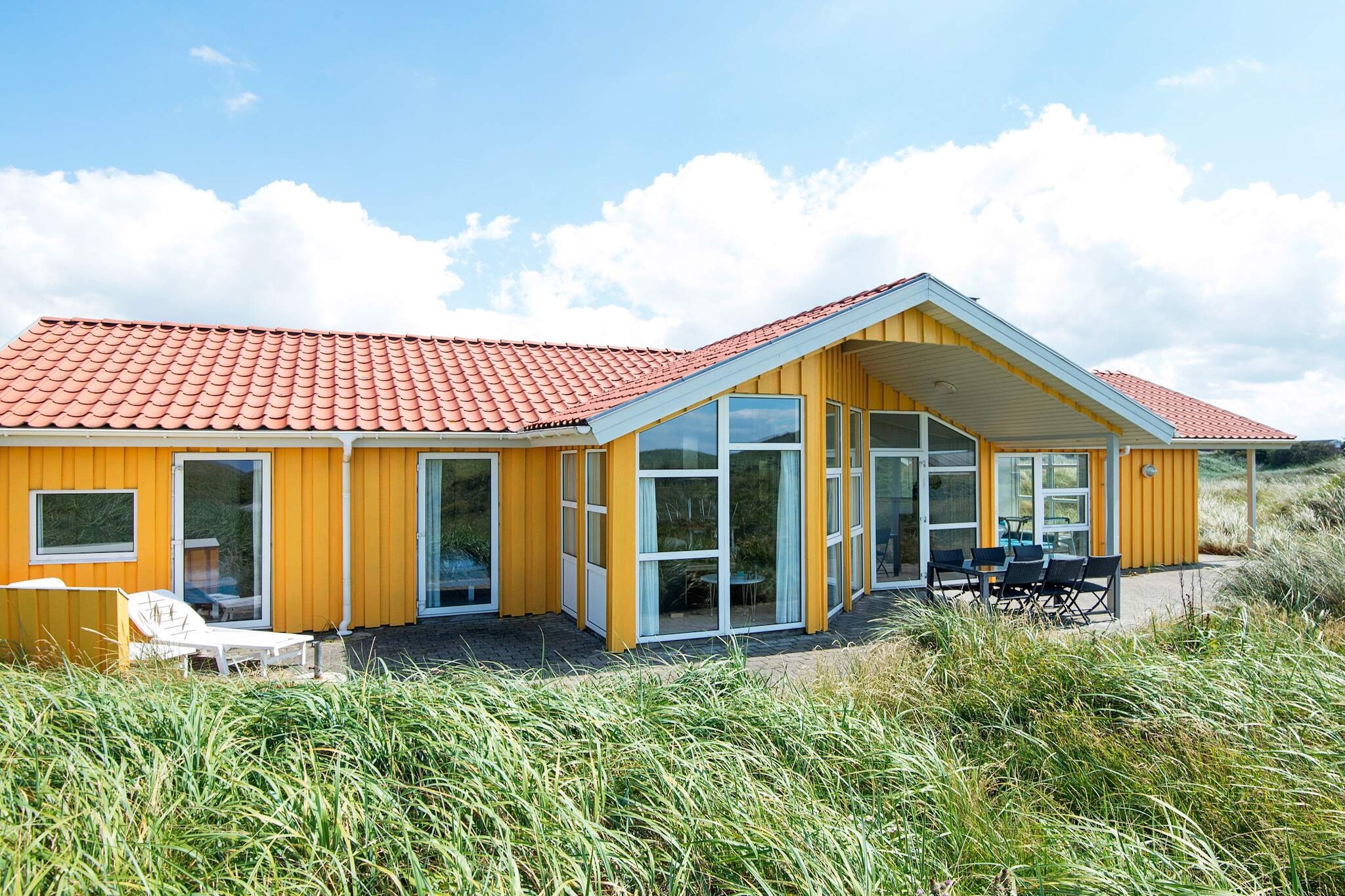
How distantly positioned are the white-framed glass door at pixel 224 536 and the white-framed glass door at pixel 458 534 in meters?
1.86

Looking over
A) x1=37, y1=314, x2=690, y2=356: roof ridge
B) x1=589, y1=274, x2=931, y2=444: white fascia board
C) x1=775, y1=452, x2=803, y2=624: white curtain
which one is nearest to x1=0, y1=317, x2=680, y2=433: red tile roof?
x1=37, y1=314, x2=690, y2=356: roof ridge

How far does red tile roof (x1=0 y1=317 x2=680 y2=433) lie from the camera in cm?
862

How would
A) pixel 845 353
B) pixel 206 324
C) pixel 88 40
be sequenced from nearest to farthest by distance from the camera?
pixel 88 40
pixel 845 353
pixel 206 324

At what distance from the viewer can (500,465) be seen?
1046 centimetres

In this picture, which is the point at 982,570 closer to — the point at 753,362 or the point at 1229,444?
the point at 753,362

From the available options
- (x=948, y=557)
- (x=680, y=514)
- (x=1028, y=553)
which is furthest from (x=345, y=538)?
(x=1028, y=553)

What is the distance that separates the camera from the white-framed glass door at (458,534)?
33.0 feet

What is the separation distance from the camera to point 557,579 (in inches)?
418

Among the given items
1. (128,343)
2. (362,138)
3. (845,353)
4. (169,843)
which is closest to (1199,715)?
(169,843)

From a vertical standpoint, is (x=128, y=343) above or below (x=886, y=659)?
above

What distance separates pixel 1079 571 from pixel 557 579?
7.08 m

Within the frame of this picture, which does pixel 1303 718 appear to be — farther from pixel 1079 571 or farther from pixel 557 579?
pixel 557 579

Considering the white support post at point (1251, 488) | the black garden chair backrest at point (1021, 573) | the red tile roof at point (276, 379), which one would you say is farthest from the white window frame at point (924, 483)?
the white support post at point (1251, 488)

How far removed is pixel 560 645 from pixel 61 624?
4.62 m
